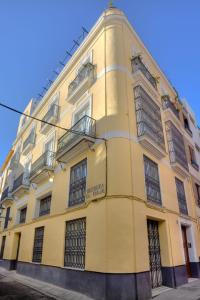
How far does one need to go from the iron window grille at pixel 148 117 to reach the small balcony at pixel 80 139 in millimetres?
1864

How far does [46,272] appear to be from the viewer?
8727 millimetres

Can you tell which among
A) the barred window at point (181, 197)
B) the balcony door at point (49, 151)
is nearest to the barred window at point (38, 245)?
the balcony door at point (49, 151)

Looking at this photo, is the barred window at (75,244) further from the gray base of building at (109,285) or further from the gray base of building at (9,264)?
the gray base of building at (9,264)

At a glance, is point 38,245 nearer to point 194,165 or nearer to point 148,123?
point 148,123

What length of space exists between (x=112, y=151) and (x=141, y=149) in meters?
1.55

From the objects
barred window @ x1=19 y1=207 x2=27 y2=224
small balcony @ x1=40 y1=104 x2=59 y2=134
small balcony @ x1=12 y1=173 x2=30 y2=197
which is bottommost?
barred window @ x1=19 y1=207 x2=27 y2=224

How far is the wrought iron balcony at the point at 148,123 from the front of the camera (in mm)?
8234

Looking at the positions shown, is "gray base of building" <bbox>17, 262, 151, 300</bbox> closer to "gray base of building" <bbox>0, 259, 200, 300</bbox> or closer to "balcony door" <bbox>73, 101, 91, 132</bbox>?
"gray base of building" <bbox>0, 259, 200, 300</bbox>

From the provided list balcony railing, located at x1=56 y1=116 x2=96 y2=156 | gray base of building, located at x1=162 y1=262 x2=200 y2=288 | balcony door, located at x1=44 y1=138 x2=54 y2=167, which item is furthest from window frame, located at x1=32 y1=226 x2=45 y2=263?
gray base of building, located at x1=162 y1=262 x2=200 y2=288

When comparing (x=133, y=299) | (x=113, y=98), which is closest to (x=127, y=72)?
(x=113, y=98)

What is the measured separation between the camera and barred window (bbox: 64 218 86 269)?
23.6 feet

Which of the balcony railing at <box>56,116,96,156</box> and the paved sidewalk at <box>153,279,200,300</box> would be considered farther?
the balcony railing at <box>56,116,96,156</box>

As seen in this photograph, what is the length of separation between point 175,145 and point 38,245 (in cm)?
867

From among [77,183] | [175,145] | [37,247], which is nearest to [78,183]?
[77,183]
